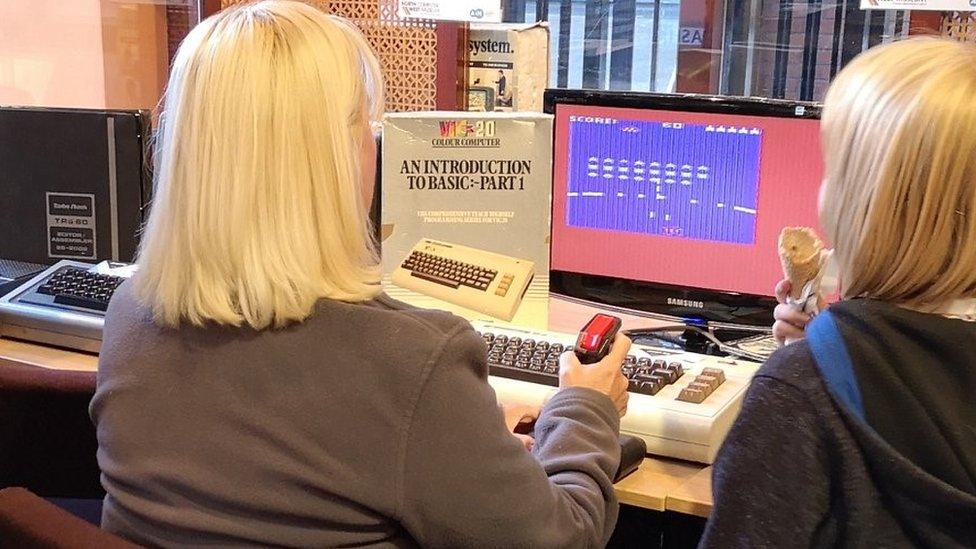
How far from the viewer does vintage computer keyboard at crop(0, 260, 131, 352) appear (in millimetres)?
1879

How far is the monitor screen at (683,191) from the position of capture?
1.83m

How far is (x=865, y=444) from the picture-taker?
3.42 feet

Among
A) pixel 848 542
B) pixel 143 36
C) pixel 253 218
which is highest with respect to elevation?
pixel 143 36

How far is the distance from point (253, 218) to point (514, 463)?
0.35 metres

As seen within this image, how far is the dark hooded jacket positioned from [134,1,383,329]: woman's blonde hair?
0.42 metres

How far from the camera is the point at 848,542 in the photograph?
1080mm

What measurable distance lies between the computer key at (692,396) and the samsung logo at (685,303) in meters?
0.47

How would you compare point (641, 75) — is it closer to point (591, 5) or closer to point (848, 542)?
point (591, 5)

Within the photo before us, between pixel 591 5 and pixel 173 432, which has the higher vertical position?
pixel 591 5

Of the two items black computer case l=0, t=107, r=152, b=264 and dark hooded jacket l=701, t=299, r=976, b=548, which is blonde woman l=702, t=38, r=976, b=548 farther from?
black computer case l=0, t=107, r=152, b=264

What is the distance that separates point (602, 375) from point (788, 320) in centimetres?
36

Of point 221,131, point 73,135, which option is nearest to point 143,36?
point 73,135

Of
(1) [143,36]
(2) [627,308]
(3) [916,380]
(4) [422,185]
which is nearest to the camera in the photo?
(3) [916,380]

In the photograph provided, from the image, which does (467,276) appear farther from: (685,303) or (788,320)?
(788,320)
